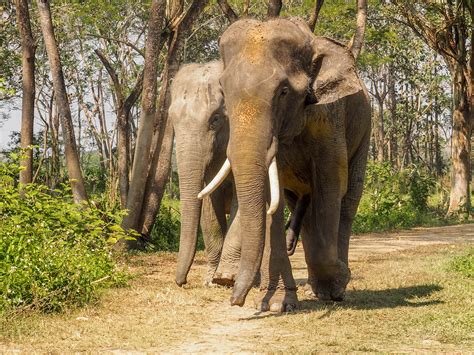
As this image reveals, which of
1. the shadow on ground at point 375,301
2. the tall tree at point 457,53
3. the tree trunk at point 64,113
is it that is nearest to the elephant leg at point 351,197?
the shadow on ground at point 375,301

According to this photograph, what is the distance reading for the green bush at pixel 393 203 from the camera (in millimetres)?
20047

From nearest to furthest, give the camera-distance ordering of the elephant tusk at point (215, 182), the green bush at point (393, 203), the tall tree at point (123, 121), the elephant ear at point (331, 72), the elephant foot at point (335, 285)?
the elephant tusk at point (215, 182), the elephant ear at point (331, 72), the elephant foot at point (335, 285), the tall tree at point (123, 121), the green bush at point (393, 203)

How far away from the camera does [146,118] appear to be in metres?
13.2

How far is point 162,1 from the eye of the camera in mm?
13242

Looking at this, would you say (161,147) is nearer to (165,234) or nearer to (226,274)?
(165,234)

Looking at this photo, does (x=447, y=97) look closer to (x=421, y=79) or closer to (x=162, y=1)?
(x=421, y=79)

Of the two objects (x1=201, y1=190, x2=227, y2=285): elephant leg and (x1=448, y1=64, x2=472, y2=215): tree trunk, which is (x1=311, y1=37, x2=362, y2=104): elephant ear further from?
(x1=448, y1=64, x2=472, y2=215): tree trunk

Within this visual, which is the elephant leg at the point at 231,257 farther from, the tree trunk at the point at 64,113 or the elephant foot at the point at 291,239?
the tree trunk at the point at 64,113

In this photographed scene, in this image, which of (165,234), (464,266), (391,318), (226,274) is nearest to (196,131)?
(226,274)

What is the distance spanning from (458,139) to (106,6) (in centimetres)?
1142

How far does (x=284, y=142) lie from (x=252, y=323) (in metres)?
1.45

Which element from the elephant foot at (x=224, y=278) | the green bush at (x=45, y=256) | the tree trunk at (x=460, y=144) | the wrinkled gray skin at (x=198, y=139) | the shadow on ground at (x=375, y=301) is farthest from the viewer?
the tree trunk at (x=460, y=144)

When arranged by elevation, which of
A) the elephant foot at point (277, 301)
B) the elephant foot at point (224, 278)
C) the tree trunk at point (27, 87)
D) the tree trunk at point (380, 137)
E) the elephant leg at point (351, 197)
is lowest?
the elephant foot at point (277, 301)

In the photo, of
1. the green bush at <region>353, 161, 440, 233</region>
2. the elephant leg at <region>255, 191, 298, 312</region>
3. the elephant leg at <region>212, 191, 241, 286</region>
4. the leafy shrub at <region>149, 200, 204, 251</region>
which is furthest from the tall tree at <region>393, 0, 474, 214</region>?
the elephant leg at <region>255, 191, 298, 312</region>
